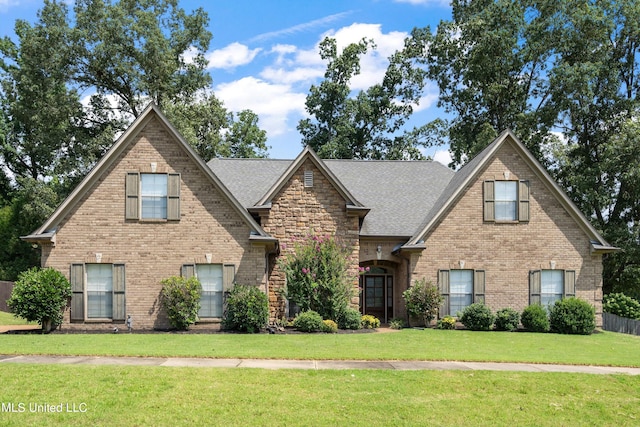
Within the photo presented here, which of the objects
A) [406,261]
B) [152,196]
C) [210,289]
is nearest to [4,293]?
[152,196]

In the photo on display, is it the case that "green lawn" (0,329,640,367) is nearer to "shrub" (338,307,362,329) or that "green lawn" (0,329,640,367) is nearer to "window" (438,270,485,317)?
"shrub" (338,307,362,329)

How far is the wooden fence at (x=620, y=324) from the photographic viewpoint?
24.1 metres

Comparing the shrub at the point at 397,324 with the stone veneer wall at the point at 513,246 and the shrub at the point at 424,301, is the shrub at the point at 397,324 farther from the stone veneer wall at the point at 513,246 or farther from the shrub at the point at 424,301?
the stone veneer wall at the point at 513,246

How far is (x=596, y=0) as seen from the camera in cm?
3675

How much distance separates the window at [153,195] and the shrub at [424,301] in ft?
30.3

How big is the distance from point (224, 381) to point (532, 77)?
3460cm

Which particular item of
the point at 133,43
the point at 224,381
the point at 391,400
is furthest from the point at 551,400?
the point at 133,43

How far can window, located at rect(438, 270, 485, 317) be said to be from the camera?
22.0 metres

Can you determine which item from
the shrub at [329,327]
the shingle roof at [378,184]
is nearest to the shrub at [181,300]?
the shrub at [329,327]

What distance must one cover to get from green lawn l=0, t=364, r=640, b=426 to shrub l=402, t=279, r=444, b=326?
1003 cm

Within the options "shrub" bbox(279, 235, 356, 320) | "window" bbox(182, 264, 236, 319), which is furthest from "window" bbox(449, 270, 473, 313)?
"window" bbox(182, 264, 236, 319)

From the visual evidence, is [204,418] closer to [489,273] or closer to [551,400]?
[551,400]

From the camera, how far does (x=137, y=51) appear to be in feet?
126

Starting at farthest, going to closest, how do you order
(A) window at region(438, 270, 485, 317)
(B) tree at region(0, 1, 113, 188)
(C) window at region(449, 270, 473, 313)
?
(B) tree at region(0, 1, 113, 188)
(C) window at region(449, 270, 473, 313)
(A) window at region(438, 270, 485, 317)
